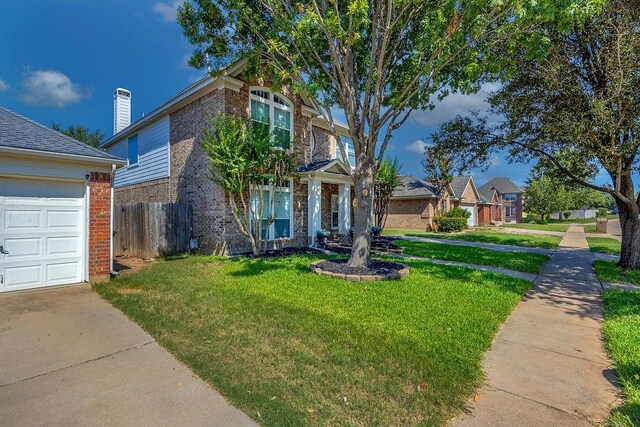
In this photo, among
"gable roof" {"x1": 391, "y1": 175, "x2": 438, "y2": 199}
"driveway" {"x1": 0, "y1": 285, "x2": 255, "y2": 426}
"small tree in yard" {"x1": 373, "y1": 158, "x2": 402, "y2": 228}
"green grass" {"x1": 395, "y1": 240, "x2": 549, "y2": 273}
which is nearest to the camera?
"driveway" {"x1": 0, "y1": 285, "x2": 255, "y2": 426}

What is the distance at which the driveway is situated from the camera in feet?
8.77

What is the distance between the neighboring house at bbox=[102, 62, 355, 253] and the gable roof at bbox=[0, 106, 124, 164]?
14.4 feet

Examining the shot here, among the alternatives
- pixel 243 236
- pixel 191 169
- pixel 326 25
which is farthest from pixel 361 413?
pixel 191 169

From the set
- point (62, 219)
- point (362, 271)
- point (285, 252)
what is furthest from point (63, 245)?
point (362, 271)

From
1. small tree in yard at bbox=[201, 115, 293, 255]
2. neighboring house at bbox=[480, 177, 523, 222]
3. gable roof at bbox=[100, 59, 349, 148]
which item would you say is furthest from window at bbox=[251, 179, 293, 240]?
neighboring house at bbox=[480, 177, 523, 222]

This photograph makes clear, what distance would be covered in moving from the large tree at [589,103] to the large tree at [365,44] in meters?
1.19

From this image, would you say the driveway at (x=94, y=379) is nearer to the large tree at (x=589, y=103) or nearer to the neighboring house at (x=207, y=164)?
the neighboring house at (x=207, y=164)

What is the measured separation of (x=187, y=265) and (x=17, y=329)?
15.4 ft

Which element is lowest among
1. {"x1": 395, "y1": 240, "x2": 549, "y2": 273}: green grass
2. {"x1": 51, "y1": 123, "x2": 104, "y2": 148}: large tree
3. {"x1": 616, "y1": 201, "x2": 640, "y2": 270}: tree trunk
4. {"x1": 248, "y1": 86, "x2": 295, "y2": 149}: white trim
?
{"x1": 395, "y1": 240, "x2": 549, "y2": 273}: green grass

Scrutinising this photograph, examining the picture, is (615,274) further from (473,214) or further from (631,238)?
(473,214)

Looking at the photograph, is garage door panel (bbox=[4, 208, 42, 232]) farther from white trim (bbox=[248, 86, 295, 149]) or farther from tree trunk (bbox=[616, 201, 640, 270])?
tree trunk (bbox=[616, 201, 640, 270])

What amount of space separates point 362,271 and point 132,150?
14.4 meters

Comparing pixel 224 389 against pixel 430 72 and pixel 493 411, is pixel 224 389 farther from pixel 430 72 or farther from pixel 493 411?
pixel 430 72

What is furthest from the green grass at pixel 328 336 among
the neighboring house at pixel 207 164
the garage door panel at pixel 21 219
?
the neighboring house at pixel 207 164
